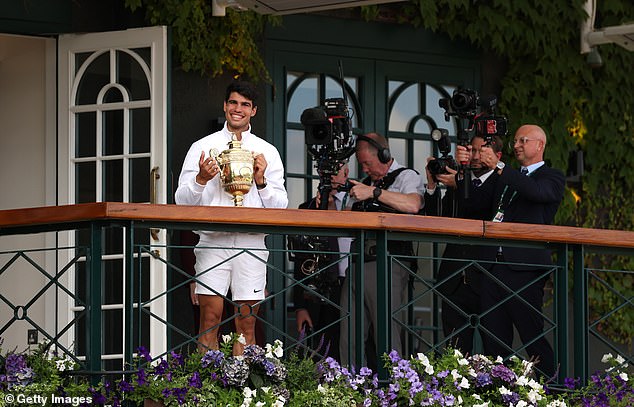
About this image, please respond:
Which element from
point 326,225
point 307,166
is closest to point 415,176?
point 307,166

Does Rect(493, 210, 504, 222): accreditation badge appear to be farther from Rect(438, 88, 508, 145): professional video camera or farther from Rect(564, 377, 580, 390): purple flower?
Rect(564, 377, 580, 390): purple flower

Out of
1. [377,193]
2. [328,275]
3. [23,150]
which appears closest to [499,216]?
[377,193]

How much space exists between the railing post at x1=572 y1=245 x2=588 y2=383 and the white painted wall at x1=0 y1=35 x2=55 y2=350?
3.39 meters

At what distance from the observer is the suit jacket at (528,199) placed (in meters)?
6.14

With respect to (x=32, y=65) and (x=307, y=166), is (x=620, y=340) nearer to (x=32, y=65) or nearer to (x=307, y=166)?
(x=307, y=166)

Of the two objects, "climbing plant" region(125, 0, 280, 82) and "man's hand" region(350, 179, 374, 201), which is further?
"climbing plant" region(125, 0, 280, 82)

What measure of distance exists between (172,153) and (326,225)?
2.78m

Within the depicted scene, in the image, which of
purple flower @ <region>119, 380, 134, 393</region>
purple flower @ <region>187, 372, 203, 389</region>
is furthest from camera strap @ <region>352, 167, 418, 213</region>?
purple flower @ <region>119, 380, 134, 393</region>

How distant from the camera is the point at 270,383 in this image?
473 centimetres

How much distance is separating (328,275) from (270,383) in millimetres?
2091

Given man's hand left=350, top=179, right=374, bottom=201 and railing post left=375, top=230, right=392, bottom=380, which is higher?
man's hand left=350, top=179, right=374, bottom=201

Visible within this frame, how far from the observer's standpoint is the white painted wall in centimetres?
770

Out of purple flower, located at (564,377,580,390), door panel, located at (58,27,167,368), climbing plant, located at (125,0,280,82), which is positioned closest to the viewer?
purple flower, located at (564,377,580,390)

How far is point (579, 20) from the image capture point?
8.68 metres
